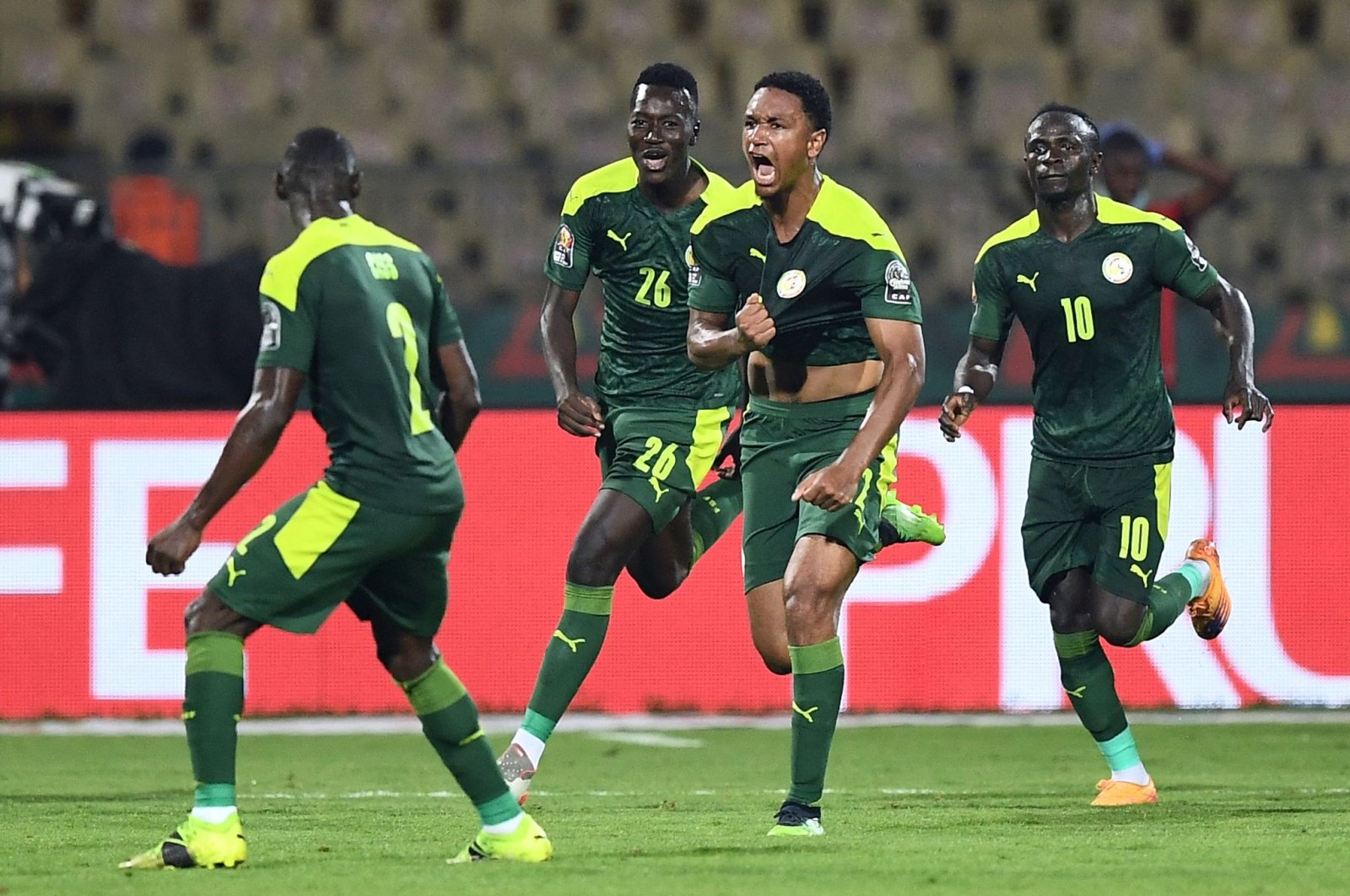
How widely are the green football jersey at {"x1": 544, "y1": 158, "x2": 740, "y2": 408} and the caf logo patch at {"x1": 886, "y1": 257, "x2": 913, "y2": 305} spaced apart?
1.14 m

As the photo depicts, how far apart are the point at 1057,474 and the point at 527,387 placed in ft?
12.7

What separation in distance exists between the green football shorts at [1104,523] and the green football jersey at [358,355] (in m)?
2.43

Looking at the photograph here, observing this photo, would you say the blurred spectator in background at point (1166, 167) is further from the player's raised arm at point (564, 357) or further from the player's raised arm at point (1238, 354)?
the player's raised arm at point (564, 357)

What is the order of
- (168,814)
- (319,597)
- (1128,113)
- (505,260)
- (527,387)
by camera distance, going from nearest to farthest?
(319,597) < (168,814) < (527,387) < (505,260) < (1128,113)

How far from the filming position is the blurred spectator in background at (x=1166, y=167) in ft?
32.9

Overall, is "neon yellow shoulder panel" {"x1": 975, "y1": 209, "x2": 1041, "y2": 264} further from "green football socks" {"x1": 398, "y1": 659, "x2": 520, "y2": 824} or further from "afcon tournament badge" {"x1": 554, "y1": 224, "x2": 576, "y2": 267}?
"green football socks" {"x1": 398, "y1": 659, "x2": 520, "y2": 824}

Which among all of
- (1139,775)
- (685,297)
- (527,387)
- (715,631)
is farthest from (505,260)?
(1139,775)

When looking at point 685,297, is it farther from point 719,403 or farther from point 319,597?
point 319,597

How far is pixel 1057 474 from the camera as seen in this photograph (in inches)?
271

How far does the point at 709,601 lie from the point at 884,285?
3981 millimetres

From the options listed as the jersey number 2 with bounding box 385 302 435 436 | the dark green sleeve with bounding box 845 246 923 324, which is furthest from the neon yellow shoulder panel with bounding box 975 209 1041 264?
the jersey number 2 with bounding box 385 302 435 436

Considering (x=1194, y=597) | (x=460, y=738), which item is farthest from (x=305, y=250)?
(x=1194, y=597)

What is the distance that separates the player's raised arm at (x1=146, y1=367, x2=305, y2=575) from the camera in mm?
4852

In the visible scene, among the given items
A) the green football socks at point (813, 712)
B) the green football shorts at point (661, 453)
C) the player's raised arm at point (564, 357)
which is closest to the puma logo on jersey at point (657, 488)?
the green football shorts at point (661, 453)
